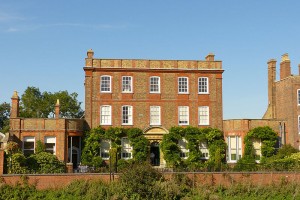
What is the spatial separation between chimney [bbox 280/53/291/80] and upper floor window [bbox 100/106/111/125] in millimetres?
16871

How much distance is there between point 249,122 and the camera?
3747 centimetres

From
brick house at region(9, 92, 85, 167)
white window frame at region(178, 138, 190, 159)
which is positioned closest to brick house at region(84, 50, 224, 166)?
white window frame at region(178, 138, 190, 159)

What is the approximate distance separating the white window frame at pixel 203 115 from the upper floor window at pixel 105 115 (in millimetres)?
7775

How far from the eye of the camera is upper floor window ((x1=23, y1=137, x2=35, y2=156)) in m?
34.6

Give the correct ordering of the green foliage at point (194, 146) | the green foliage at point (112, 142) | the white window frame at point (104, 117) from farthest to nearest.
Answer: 1. the white window frame at point (104, 117)
2. the green foliage at point (194, 146)
3. the green foliage at point (112, 142)

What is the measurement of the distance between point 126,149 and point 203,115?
7.30 meters

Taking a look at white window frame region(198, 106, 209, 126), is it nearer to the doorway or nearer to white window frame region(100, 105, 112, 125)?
the doorway

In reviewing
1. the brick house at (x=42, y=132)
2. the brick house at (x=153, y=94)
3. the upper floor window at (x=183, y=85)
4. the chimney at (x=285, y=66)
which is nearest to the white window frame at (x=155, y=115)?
the brick house at (x=153, y=94)

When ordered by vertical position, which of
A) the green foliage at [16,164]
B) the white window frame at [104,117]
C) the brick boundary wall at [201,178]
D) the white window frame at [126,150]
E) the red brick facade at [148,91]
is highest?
the red brick facade at [148,91]

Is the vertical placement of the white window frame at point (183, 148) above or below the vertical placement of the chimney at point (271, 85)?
below

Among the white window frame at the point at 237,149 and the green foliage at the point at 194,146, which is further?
the white window frame at the point at 237,149

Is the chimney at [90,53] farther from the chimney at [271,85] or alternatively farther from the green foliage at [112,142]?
the chimney at [271,85]

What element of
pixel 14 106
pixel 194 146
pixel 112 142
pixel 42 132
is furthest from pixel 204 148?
pixel 14 106

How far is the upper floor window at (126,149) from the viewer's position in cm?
3672
